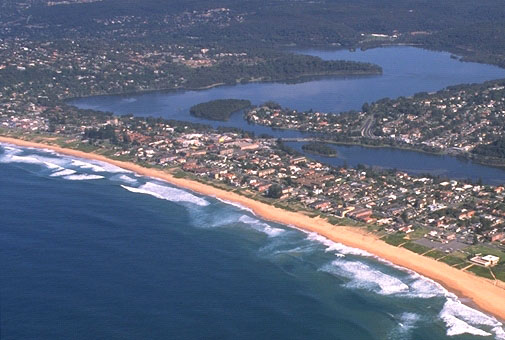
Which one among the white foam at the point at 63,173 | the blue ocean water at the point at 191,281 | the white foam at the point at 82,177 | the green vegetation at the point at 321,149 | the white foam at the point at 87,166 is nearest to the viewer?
the blue ocean water at the point at 191,281

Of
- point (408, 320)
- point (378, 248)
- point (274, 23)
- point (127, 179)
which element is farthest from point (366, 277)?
point (274, 23)

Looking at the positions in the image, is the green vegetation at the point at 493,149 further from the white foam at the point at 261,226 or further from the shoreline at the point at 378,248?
the white foam at the point at 261,226

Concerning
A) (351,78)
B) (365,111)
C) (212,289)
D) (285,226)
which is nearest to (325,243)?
(285,226)

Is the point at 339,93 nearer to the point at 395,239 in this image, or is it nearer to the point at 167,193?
the point at 167,193

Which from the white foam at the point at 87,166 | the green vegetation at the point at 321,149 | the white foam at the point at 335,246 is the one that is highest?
the white foam at the point at 335,246

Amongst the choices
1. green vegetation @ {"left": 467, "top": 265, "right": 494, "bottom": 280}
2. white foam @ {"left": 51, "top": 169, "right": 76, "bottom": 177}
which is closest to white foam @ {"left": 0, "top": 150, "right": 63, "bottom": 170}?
white foam @ {"left": 51, "top": 169, "right": 76, "bottom": 177}

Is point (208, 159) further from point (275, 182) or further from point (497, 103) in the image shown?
point (497, 103)

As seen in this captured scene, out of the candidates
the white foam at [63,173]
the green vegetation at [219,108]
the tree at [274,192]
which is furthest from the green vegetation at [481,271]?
the green vegetation at [219,108]

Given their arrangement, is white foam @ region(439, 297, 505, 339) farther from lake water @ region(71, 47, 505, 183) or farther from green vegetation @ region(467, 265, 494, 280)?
lake water @ region(71, 47, 505, 183)
